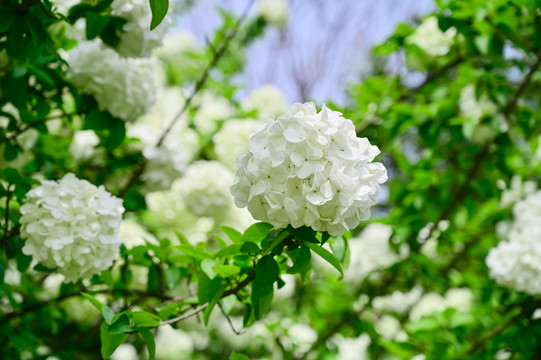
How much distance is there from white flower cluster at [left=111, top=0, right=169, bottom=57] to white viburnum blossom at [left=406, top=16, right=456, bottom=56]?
1.38 m

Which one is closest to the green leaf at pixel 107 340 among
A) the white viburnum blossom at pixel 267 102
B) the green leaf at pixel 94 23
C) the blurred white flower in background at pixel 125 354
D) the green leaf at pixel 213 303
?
the green leaf at pixel 213 303

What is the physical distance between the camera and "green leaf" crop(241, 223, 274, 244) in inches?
36.3

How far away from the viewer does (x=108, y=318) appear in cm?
90

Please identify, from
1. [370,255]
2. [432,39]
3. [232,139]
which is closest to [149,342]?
[232,139]

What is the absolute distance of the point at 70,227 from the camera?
113cm

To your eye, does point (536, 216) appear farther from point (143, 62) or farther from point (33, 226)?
point (33, 226)

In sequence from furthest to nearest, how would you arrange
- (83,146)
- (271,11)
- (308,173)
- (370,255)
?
1. (271,11)
2. (370,255)
3. (83,146)
4. (308,173)

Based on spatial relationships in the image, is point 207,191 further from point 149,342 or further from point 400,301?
point 400,301

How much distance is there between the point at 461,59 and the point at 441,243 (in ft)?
2.73

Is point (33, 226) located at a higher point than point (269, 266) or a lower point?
lower

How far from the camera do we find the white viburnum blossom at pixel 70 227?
3.63ft

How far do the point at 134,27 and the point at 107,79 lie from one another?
0.26 m

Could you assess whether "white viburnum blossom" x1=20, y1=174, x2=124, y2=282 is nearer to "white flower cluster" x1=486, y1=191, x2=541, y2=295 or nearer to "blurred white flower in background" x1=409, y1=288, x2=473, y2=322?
"white flower cluster" x1=486, y1=191, x2=541, y2=295

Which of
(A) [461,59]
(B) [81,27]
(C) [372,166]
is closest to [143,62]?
(B) [81,27]
